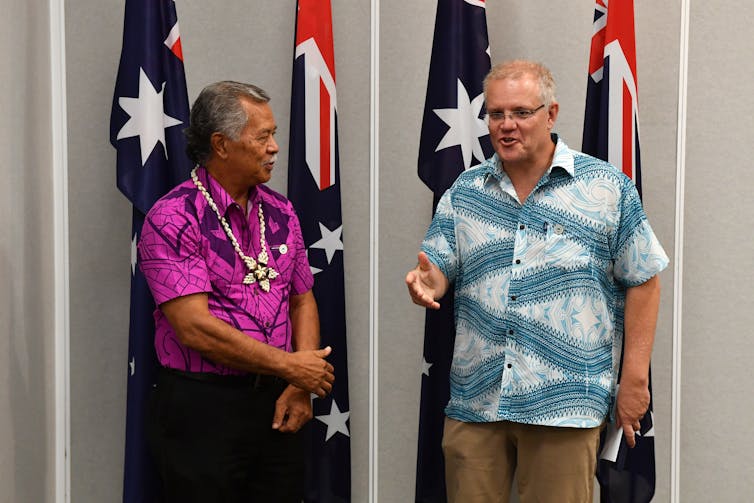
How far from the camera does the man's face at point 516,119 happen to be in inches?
82.9

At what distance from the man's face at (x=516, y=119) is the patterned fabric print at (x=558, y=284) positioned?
7 cm

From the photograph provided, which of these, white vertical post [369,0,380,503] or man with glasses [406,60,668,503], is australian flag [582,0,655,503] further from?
white vertical post [369,0,380,503]

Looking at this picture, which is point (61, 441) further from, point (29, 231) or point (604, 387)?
point (604, 387)

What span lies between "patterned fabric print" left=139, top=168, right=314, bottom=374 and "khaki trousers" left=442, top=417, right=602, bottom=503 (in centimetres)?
55

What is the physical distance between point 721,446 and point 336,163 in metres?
1.59

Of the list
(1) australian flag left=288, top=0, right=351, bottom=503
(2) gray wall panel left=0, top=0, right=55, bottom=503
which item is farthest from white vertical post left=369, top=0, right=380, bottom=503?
→ (2) gray wall panel left=0, top=0, right=55, bottom=503

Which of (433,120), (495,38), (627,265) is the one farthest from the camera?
(495,38)

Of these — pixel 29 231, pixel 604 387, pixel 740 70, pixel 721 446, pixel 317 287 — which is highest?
pixel 740 70

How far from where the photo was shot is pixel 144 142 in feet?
8.66

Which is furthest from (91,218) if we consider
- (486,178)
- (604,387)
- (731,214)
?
(731,214)

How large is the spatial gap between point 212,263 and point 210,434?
0.44 m

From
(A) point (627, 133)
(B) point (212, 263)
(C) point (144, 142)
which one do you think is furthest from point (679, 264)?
(C) point (144, 142)

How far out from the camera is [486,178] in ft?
7.25

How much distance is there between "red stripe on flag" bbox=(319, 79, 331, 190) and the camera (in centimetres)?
276
